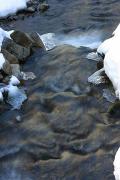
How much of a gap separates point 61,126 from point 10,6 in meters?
6.38

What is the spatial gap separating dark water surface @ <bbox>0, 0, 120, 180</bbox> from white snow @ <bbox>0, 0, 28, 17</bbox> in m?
3.10

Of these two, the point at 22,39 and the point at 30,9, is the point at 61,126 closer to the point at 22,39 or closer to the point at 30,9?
the point at 22,39

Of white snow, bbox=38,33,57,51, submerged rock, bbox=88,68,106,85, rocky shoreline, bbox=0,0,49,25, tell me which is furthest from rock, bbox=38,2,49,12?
submerged rock, bbox=88,68,106,85

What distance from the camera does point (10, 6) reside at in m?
13.2

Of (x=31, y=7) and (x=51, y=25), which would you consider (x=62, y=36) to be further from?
(x=31, y=7)

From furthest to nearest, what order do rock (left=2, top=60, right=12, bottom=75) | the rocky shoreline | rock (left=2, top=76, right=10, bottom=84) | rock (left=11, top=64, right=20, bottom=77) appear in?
the rocky shoreline → rock (left=11, top=64, right=20, bottom=77) → rock (left=2, top=60, right=12, bottom=75) → rock (left=2, top=76, right=10, bottom=84)

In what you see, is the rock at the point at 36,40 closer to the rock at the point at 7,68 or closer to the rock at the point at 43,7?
the rock at the point at 7,68

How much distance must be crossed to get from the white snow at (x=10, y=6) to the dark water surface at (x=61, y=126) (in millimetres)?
3097

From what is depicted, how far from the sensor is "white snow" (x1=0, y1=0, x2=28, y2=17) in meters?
13.1

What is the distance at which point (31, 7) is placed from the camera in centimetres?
1339

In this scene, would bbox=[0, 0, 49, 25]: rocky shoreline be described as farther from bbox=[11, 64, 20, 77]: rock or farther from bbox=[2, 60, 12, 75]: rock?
bbox=[2, 60, 12, 75]: rock

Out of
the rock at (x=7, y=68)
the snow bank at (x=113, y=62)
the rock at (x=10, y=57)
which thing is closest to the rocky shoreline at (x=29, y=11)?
the rock at (x=10, y=57)

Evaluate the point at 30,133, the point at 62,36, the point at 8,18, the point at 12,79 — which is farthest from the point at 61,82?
the point at 8,18

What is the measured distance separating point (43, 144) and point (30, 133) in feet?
1.40
